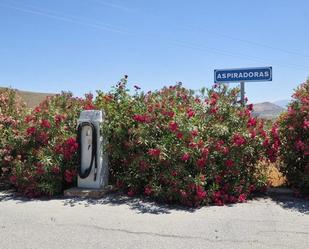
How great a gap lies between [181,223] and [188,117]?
6.48 ft

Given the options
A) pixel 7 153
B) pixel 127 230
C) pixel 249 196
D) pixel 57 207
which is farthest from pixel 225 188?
pixel 7 153

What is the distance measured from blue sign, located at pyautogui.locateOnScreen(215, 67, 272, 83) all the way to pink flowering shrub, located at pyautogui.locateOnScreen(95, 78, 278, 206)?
2.71ft

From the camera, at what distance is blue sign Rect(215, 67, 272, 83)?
8.77 m

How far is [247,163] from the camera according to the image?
25.0 feet

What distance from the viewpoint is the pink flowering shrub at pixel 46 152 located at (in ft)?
25.6

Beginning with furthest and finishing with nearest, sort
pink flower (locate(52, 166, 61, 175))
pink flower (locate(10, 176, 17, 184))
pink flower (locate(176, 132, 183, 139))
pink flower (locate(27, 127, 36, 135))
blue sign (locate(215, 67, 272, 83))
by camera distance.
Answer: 1. blue sign (locate(215, 67, 272, 83))
2. pink flower (locate(27, 127, 36, 135))
3. pink flower (locate(10, 176, 17, 184))
4. pink flower (locate(52, 166, 61, 175))
5. pink flower (locate(176, 132, 183, 139))

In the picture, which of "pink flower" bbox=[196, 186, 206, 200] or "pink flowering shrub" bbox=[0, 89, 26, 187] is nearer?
"pink flower" bbox=[196, 186, 206, 200]

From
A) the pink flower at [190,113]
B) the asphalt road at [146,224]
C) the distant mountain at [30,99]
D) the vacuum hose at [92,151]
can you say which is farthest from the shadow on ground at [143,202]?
the distant mountain at [30,99]

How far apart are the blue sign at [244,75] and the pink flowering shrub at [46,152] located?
2635mm

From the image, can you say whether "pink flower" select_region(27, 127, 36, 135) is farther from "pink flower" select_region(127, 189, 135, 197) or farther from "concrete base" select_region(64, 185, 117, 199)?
"pink flower" select_region(127, 189, 135, 197)

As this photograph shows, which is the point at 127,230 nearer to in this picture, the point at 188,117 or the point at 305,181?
the point at 188,117

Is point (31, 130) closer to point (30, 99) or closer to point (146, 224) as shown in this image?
Result: point (146, 224)

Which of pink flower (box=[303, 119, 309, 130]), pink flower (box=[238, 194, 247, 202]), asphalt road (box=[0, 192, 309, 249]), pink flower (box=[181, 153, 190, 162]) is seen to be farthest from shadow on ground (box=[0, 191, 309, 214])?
pink flower (box=[303, 119, 309, 130])

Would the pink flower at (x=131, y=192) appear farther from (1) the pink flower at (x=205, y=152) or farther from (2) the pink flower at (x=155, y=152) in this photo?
(1) the pink flower at (x=205, y=152)
